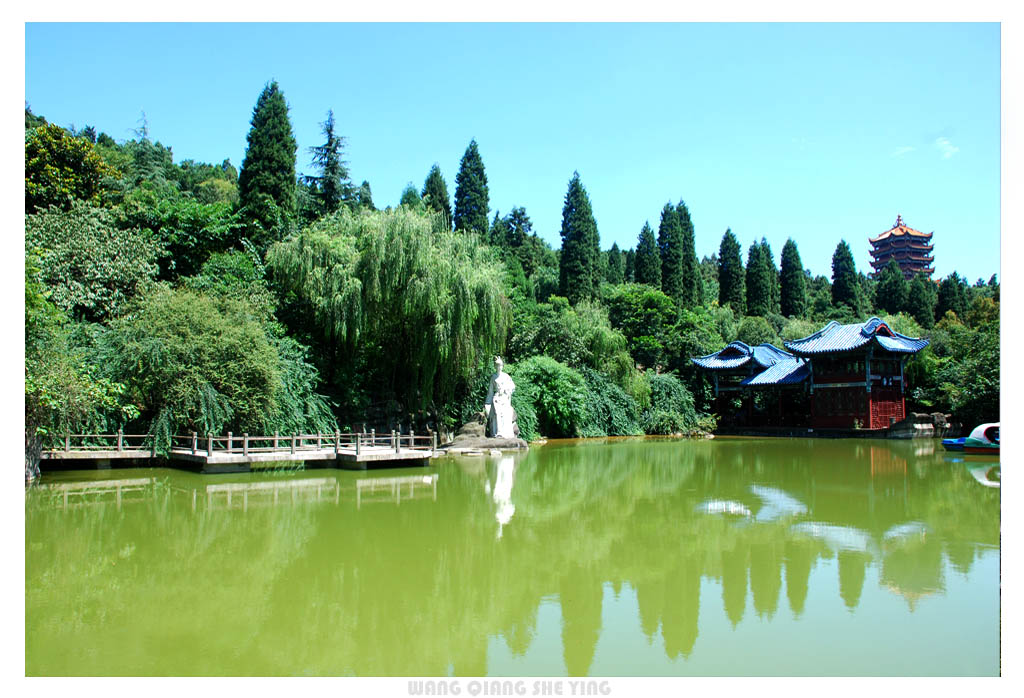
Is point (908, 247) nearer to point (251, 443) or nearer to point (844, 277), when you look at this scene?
point (844, 277)

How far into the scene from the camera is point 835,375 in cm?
2364

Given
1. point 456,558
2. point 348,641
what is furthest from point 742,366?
point 348,641

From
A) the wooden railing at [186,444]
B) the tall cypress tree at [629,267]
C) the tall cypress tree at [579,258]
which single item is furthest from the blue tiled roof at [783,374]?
the wooden railing at [186,444]

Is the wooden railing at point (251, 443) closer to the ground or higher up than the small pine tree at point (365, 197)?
closer to the ground

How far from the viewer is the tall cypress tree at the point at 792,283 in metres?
36.1

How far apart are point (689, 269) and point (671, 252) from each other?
1738 millimetres

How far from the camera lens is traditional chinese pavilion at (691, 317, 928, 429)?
2277 centimetres

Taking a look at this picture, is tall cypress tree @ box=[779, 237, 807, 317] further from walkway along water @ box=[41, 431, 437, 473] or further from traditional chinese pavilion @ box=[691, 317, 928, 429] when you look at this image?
walkway along water @ box=[41, 431, 437, 473]

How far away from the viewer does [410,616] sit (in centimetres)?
441

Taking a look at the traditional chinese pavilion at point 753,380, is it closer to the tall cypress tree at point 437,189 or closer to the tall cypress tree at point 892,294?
the tall cypress tree at point 437,189

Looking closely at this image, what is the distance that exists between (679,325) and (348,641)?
25705 millimetres

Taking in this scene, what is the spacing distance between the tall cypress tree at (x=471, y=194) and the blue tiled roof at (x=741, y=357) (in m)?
9.74
